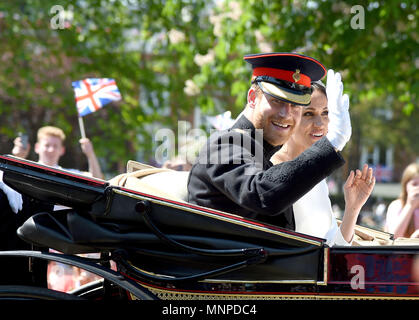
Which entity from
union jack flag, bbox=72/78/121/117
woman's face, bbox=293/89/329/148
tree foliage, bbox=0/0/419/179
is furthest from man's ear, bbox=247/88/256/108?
tree foliage, bbox=0/0/419/179

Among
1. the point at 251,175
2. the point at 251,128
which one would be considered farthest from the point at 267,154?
the point at 251,175

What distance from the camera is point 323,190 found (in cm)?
290

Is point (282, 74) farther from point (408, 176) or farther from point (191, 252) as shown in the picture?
point (408, 176)

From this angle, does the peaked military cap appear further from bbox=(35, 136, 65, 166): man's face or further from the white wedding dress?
bbox=(35, 136, 65, 166): man's face

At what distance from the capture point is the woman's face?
122 inches

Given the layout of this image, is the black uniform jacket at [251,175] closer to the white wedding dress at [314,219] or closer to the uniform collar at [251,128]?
the uniform collar at [251,128]

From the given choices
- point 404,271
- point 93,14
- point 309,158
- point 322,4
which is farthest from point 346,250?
point 93,14

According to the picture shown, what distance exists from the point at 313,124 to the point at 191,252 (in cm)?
133

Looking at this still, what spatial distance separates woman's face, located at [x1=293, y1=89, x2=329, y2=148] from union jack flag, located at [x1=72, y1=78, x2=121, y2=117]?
2981 mm

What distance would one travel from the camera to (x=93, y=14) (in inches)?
409

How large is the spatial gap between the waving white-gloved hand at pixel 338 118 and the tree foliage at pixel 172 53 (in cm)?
429

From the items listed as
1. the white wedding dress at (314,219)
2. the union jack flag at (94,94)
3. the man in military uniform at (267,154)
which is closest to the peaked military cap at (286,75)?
the man in military uniform at (267,154)

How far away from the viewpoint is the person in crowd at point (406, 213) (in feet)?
13.8

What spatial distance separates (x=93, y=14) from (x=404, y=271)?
372 inches
